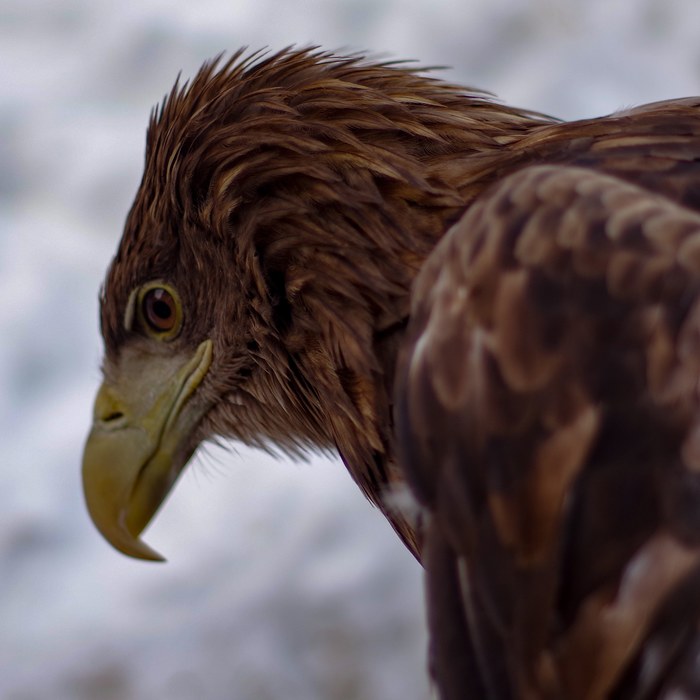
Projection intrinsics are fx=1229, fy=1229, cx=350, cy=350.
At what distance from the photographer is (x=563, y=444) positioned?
0.97 m

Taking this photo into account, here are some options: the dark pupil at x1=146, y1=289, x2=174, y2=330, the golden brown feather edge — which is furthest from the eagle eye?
the golden brown feather edge

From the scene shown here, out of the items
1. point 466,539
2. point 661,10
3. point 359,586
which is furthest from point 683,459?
point 661,10

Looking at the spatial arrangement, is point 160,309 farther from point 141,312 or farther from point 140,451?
point 140,451

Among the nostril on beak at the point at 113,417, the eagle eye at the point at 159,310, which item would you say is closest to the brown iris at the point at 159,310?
the eagle eye at the point at 159,310

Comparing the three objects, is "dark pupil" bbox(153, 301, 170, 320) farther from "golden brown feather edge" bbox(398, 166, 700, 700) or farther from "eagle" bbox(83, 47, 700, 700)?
"golden brown feather edge" bbox(398, 166, 700, 700)

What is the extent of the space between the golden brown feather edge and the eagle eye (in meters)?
0.48

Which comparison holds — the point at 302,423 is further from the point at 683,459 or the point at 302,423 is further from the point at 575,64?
the point at 575,64

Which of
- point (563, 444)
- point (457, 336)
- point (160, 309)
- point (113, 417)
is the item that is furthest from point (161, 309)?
point (563, 444)

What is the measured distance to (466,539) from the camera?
3.33 feet

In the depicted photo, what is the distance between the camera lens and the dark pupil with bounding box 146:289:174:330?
1479mm

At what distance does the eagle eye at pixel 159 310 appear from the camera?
1.47 m

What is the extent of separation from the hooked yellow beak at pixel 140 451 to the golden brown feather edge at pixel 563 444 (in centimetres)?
52

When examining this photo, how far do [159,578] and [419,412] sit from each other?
6.85 feet

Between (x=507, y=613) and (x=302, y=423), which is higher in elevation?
(x=302, y=423)
